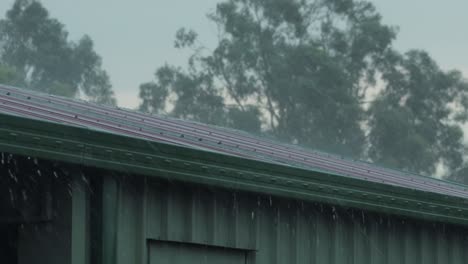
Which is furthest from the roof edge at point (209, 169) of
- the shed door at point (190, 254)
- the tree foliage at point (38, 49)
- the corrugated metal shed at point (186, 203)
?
the tree foliage at point (38, 49)

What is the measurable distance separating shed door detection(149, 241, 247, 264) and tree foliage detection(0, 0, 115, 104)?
55.2m

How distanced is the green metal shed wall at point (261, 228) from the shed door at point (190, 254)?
5 centimetres

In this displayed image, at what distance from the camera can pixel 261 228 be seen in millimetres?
7891

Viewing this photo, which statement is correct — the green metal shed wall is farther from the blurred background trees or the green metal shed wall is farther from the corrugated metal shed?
the blurred background trees

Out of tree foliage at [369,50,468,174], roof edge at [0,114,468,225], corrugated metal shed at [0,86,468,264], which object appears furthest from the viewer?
tree foliage at [369,50,468,174]

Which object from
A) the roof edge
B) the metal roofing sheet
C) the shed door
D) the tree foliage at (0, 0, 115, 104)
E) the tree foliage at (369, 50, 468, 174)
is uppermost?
the tree foliage at (0, 0, 115, 104)

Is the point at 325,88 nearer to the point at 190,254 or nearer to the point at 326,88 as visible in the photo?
the point at 326,88

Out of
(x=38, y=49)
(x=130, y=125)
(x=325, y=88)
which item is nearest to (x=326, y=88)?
(x=325, y=88)

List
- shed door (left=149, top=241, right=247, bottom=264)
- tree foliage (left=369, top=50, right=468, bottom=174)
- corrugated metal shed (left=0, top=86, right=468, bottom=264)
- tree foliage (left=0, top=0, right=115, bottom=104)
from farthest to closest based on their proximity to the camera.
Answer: tree foliage (left=0, top=0, right=115, bottom=104), tree foliage (left=369, top=50, right=468, bottom=174), shed door (left=149, top=241, right=247, bottom=264), corrugated metal shed (left=0, top=86, right=468, bottom=264)

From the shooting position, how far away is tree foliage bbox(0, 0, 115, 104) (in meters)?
64.2

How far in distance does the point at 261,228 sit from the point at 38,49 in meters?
59.0

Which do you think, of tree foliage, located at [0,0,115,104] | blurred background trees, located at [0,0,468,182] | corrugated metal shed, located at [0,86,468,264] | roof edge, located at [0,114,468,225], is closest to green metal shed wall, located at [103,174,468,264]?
corrugated metal shed, located at [0,86,468,264]

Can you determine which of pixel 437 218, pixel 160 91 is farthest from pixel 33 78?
pixel 437 218

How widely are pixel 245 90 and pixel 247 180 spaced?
49.5m
